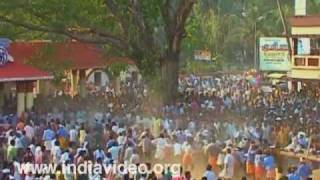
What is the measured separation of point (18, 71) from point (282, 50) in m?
22.2

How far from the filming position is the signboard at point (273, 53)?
1870 inches

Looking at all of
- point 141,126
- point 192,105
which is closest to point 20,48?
point 192,105

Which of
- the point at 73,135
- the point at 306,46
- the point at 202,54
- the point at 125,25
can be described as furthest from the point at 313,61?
the point at 202,54

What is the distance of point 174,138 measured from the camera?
18469mm

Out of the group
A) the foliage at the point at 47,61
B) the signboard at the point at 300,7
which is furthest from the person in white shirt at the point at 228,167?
the signboard at the point at 300,7

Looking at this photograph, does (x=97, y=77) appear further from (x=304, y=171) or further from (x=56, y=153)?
(x=304, y=171)

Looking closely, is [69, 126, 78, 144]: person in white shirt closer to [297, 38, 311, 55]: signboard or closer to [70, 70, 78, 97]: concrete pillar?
[70, 70, 78, 97]: concrete pillar

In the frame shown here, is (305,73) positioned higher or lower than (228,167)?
higher

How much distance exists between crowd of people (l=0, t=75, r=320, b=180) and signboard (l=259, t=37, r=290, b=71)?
20987 millimetres

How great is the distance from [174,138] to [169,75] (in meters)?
9.51

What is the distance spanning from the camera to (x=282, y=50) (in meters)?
47.9

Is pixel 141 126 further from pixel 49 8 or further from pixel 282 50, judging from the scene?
pixel 282 50

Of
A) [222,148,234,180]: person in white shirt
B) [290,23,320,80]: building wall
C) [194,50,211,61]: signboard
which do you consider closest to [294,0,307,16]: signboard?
[290,23,320,80]: building wall

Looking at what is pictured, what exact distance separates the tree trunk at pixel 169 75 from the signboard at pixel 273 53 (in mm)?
20204
